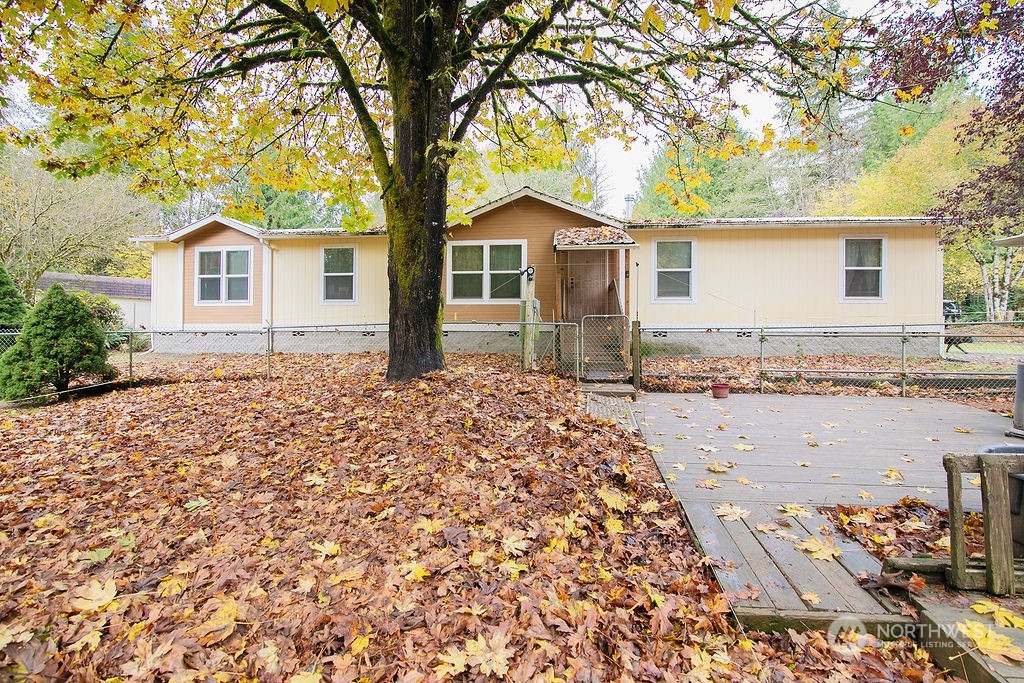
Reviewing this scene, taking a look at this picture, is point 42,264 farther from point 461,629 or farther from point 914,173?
point 914,173

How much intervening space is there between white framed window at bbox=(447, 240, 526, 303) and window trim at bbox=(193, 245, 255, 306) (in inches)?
235

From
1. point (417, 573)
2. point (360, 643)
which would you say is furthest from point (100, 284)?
point (360, 643)

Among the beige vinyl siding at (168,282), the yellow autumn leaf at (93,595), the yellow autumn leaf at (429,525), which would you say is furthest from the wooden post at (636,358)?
the beige vinyl siding at (168,282)

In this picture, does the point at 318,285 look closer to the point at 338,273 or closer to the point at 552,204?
the point at 338,273

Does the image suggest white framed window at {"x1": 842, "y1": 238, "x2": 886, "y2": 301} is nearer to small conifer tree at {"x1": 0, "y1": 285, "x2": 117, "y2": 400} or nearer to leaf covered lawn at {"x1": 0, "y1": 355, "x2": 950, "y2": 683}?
leaf covered lawn at {"x1": 0, "y1": 355, "x2": 950, "y2": 683}

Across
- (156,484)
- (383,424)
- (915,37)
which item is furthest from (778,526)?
(915,37)

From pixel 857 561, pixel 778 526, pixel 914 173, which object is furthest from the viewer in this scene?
pixel 914 173

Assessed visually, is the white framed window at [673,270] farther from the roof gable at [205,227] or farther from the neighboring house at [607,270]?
the roof gable at [205,227]

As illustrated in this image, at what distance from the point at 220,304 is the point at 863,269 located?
17635mm

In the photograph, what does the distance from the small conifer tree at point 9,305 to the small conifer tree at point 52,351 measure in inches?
191

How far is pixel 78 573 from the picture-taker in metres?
2.74

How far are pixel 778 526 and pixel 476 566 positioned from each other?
2.07 m

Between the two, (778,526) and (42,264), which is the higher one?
(42,264)

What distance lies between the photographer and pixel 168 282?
44.2 feet
